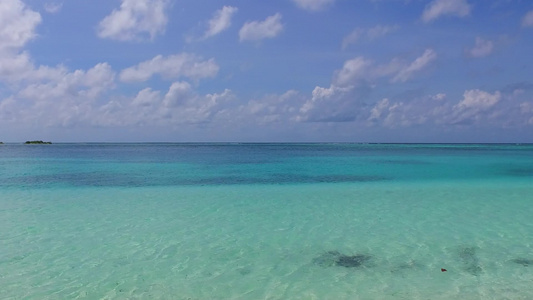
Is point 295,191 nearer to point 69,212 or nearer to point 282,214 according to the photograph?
point 282,214

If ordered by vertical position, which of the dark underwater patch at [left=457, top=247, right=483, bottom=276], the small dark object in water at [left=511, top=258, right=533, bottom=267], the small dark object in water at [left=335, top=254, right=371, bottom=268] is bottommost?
the small dark object in water at [left=511, top=258, right=533, bottom=267]

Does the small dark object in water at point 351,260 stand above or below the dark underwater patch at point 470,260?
above

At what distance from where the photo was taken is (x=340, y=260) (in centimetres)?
739

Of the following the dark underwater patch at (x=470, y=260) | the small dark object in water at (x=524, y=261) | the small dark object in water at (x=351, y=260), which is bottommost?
the small dark object in water at (x=524, y=261)

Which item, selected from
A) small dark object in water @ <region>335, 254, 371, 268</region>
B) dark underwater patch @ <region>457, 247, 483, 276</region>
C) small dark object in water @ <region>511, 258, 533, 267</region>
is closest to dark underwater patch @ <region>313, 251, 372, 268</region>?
small dark object in water @ <region>335, 254, 371, 268</region>

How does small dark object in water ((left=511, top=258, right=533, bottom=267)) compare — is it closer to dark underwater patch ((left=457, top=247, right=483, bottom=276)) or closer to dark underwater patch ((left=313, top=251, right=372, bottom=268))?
dark underwater patch ((left=457, top=247, right=483, bottom=276))

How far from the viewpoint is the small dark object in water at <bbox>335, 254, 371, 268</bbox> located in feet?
23.3

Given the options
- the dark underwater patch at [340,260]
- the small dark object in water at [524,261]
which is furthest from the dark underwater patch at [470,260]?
the dark underwater patch at [340,260]

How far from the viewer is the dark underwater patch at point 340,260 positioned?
23.4 ft

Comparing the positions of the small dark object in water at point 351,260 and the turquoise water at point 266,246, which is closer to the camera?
the turquoise water at point 266,246

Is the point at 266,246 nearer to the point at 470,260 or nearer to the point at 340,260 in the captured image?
the point at 340,260

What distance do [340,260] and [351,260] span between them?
21cm

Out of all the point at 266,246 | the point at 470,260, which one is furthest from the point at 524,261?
the point at 266,246

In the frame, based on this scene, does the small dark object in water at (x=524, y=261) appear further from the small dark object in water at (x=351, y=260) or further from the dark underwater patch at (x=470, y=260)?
the small dark object in water at (x=351, y=260)
